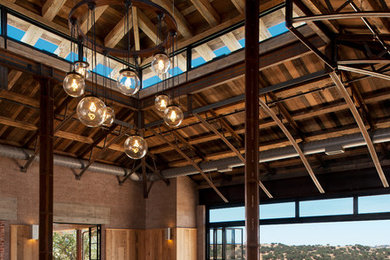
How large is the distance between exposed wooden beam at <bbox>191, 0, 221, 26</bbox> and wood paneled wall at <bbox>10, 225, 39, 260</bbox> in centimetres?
815

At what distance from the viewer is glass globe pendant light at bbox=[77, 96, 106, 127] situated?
15.0 ft

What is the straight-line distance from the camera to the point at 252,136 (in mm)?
5938

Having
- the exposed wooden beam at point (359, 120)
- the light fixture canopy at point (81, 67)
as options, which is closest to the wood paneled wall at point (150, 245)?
the exposed wooden beam at point (359, 120)

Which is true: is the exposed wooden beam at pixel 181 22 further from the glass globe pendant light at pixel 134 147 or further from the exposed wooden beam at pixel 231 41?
the glass globe pendant light at pixel 134 147

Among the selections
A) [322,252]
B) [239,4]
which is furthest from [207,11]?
[322,252]

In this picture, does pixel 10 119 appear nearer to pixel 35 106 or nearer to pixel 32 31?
pixel 35 106

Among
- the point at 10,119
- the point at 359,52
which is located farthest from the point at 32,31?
the point at 359,52

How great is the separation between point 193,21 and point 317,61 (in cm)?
317

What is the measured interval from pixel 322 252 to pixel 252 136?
8460mm

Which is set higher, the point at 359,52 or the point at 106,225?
the point at 359,52

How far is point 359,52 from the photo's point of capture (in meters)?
8.80

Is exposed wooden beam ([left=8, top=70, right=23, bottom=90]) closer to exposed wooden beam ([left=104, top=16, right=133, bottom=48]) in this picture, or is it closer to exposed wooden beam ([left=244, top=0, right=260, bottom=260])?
exposed wooden beam ([left=104, top=16, right=133, bottom=48])

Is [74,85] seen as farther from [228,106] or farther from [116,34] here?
[228,106]

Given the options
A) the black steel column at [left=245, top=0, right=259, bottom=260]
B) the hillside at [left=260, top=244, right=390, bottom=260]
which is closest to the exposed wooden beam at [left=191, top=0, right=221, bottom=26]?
the black steel column at [left=245, top=0, right=259, bottom=260]
